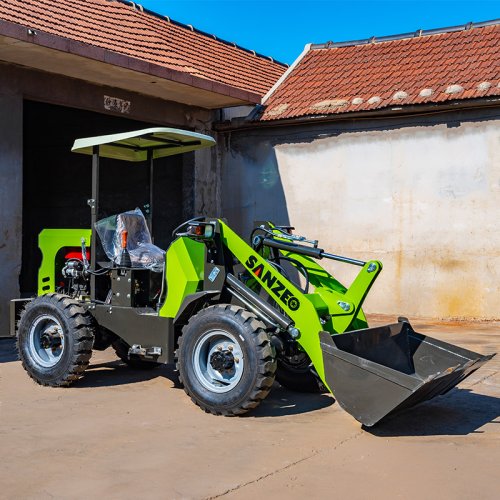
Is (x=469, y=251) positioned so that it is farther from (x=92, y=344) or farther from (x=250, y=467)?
(x=250, y=467)

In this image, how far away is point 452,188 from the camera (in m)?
11.9

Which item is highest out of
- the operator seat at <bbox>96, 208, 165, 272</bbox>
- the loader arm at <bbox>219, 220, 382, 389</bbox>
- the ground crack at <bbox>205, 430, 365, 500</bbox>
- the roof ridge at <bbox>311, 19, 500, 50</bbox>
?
the roof ridge at <bbox>311, 19, 500, 50</bbox>

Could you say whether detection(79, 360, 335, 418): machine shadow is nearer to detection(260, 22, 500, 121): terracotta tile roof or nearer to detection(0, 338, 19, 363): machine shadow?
detection(0, 338, 19, 363): machine shadow

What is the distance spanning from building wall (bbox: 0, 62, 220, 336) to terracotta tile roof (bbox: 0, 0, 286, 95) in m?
0.68

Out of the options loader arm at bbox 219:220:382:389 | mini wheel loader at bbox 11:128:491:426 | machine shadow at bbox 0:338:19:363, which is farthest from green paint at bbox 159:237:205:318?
machine shadow at bbox 0:338:19:363

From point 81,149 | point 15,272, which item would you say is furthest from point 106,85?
point 81,149

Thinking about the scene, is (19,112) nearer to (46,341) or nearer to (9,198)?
(9,198)

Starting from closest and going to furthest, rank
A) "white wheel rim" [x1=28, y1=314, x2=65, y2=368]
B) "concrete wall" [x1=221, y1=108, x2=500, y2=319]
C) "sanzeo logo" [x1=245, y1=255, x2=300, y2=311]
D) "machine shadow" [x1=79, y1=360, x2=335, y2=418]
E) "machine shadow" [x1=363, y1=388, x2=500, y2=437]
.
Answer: "machine shadow" [x1=363, y1=388, x2=500, y2=437] → "sanzeo logo" [x1=245, y1=255, x2=300, y2=311] → "machine shadow" [x1=79, y1=360, x2=335, y2=418] → "white wheel rim" [x1=28, y1=314, x2=65, y2=368] → "concrete wall" [x1=221, y1=108, x2=500, y2=319]

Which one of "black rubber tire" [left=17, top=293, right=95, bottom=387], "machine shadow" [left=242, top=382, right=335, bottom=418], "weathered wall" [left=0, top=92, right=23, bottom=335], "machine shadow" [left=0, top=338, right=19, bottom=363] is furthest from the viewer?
"weathered wall" [left=0, top=92, right=23, bottom=335]

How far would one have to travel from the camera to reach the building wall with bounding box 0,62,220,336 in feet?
33.2

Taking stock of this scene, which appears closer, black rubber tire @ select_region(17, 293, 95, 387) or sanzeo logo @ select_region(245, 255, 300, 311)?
sanzeo logo @ select_region(245, 255, 300, 311)

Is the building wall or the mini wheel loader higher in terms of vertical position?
the building wall

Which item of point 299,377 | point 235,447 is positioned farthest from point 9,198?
point 235,447

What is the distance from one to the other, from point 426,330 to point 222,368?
579 cm
